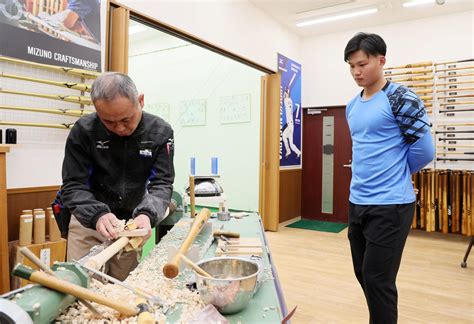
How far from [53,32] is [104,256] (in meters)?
2.02

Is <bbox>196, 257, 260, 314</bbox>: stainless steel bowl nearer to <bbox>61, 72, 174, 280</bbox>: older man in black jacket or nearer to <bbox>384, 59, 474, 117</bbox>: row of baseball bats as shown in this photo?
<bbox>61, 72, 174, 280</bbox>: older man in black jacket

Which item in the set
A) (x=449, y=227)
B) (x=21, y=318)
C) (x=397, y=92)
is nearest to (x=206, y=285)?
(x=21, y=318)

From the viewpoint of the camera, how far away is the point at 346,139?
616cm

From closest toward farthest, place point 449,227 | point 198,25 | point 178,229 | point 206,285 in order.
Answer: point 206,285 → point 178,229 → point 198,25 → point 449,227

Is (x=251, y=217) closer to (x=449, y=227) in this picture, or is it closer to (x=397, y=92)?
(x=397, y=92)

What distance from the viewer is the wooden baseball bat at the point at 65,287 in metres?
0.75

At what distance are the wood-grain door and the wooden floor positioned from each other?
1276 millimetres

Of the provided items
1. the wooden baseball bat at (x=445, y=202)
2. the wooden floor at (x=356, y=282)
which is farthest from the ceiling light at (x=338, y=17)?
the wooden floor at (x=356, y=282)

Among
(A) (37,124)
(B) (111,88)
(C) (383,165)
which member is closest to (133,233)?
(B) (111,88)

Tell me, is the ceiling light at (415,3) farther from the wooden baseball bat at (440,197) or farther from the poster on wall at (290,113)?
the wooden baseball bat at (440,197)

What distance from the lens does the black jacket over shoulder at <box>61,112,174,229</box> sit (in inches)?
55.4

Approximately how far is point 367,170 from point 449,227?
166 inches

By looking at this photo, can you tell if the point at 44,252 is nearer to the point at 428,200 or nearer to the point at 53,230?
the point at 53,230

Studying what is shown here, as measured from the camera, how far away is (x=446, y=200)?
4.87 metres
